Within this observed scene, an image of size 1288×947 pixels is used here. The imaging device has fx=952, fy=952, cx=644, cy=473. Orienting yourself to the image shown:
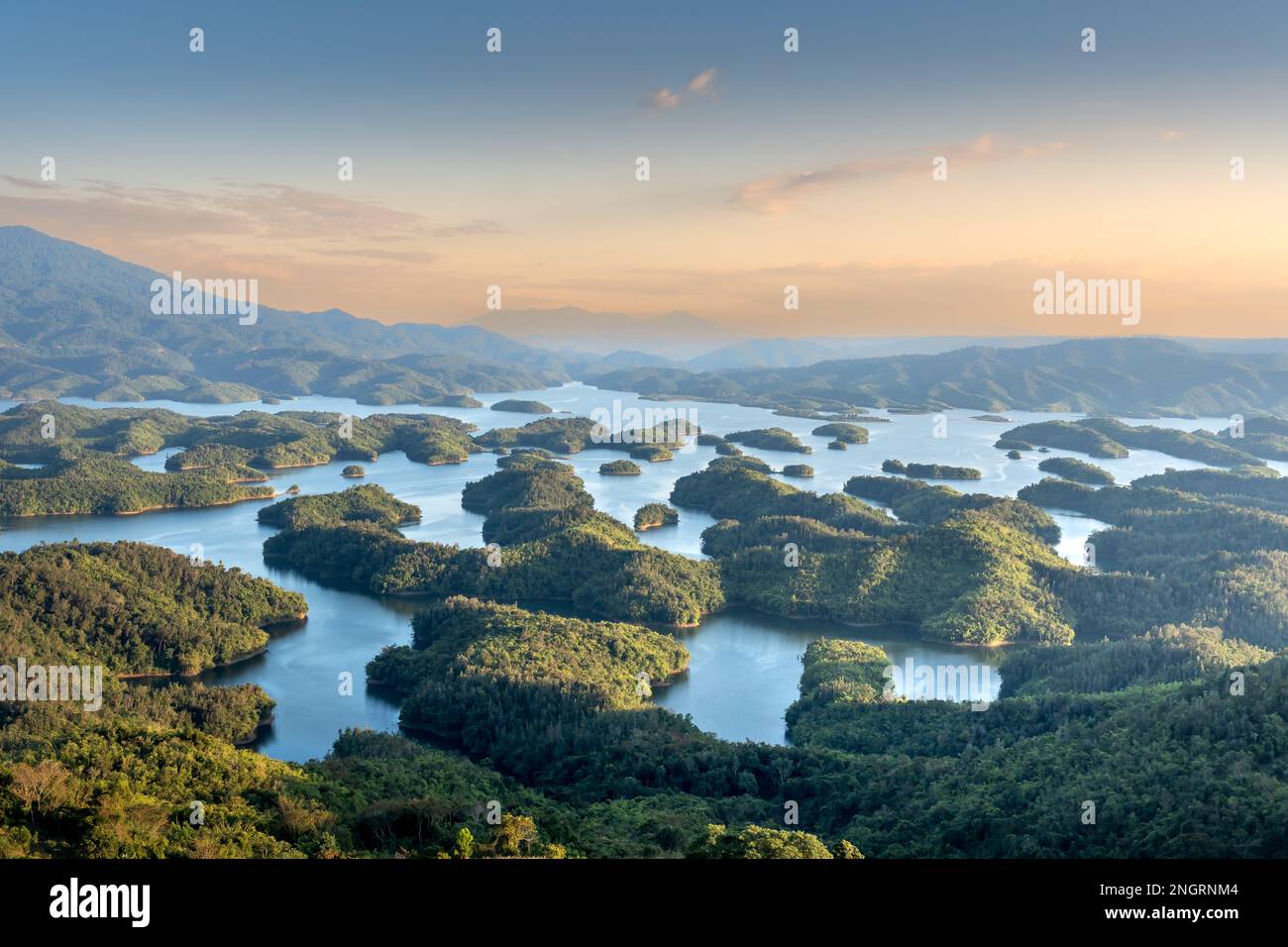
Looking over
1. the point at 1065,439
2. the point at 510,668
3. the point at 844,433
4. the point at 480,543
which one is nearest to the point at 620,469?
the point at 480,543

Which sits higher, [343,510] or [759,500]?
[759,500]

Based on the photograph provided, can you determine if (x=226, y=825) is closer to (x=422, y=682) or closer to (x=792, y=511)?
(x=422, y=682)

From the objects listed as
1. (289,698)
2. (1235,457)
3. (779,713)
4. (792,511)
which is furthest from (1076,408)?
(289,698)

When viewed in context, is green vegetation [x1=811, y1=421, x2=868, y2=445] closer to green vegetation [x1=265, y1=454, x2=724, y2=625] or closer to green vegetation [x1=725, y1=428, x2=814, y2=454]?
green vegetation [x1=725, y1=428, x2=814, y2=454]

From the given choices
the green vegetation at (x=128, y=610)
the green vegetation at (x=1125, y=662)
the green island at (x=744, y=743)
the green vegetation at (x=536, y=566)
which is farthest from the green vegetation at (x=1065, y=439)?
the green vegetation at (x=128, y=610)

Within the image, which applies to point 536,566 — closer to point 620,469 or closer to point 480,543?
point 480,543

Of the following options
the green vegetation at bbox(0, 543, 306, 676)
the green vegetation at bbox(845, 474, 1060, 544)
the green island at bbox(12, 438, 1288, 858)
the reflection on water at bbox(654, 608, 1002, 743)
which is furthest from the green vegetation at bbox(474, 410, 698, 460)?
the green vegetation at bbox(0, 543, 306, 676)

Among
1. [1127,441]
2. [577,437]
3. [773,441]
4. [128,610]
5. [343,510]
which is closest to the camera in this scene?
[128,610]

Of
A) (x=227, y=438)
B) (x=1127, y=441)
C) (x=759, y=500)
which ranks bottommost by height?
(x=759, y=500)
